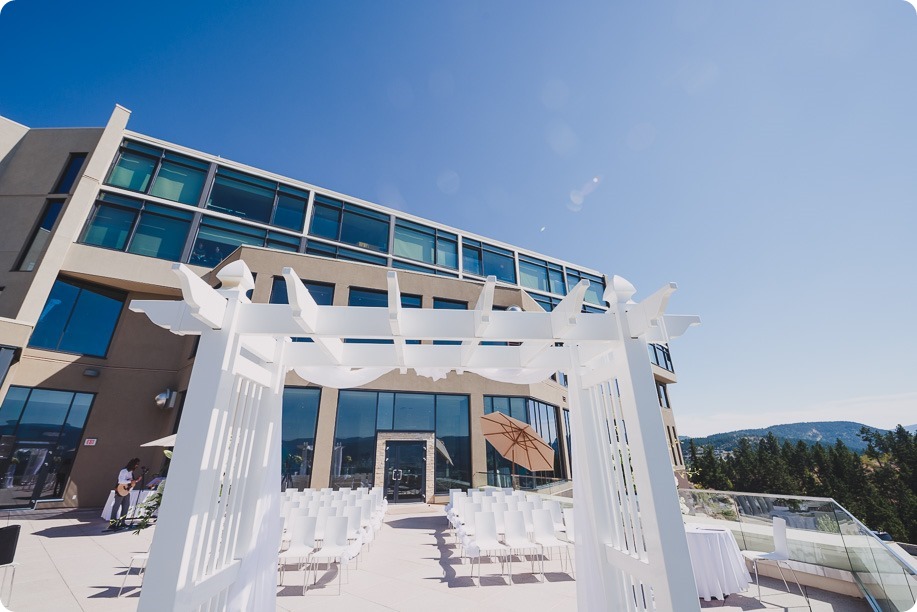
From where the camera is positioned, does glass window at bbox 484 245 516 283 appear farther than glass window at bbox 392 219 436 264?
Yes

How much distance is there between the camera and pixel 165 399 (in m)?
12.8

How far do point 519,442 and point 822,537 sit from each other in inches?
215

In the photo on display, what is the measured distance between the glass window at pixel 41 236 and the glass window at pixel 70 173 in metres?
0.61

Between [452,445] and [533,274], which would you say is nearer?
[452,445]

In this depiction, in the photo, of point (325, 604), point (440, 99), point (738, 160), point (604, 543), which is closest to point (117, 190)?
point (440, 99)

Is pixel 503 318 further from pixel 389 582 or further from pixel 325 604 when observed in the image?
pixel 389 582

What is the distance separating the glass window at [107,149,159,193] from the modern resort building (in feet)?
0.17

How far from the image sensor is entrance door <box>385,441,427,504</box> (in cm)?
1238

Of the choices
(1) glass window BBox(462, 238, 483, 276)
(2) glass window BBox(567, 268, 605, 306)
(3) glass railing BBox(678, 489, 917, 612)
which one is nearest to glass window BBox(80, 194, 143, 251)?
(1) glass window BBox(462, 238, 483, 276)

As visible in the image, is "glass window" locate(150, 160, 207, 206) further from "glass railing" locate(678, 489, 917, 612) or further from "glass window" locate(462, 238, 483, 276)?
"glass railing" locate(678, 489, 917, 612)

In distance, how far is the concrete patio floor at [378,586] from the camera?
452 cm

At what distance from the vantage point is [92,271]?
12.9 m

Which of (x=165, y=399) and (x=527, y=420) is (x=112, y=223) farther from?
(x=527, y=420)

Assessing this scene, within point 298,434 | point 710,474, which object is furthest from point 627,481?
point 710,474
